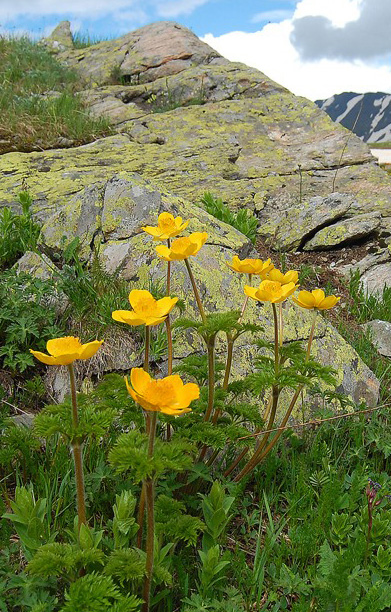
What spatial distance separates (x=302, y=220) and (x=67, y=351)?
5496 millimetres

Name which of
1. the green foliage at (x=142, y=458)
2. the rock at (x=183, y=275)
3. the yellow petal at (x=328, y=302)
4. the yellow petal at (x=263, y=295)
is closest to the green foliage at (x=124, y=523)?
the green foliage at (x=142, y=458)

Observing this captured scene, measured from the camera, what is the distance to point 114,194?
4039mm

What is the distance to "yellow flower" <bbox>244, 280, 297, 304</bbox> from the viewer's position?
1.90 meters

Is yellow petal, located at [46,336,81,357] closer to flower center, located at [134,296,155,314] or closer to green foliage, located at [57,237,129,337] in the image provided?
flower center, located at [134,296,155,314]

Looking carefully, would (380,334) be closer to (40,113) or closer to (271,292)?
(271,292)

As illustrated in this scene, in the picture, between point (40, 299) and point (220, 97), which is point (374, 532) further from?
point (220, 97)

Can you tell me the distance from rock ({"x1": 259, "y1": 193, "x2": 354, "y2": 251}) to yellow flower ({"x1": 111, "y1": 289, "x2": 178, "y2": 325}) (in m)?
4.76

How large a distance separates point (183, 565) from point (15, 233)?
10.4ft

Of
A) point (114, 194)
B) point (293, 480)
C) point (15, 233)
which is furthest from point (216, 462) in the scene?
point (15, 233)

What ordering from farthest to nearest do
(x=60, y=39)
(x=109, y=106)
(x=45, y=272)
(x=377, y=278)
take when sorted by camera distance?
(x=60, y=39)
(x=109, y=106)
(x=377, y=278)
(x=45, y=272)

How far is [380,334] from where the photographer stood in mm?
4535

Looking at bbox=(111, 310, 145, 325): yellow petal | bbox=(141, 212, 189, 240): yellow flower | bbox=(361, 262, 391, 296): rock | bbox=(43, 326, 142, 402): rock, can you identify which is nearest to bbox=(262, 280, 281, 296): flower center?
bbox=(141, 212, 189, 240): yellow flower

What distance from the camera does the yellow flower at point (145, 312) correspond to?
1.59 metres

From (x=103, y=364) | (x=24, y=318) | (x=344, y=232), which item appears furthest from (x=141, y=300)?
(x=344, y=232)
